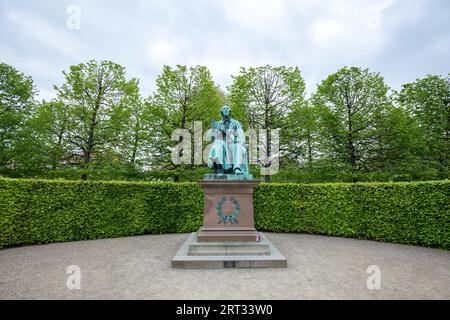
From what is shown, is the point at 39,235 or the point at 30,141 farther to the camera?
the point at 30,141

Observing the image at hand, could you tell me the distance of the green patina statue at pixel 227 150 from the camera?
260 inches

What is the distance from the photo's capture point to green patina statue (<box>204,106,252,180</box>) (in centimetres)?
660

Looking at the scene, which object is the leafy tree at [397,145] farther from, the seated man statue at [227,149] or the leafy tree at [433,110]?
the seated man statue at [227,149]

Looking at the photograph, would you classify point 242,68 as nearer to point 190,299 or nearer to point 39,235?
point 39,235

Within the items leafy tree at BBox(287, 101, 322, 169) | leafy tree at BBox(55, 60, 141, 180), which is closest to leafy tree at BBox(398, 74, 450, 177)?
leafy tree at BBox(287, 101, 322, 169)

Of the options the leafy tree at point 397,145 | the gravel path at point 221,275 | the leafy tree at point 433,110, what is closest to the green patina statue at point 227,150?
the gravel path at point 221,275

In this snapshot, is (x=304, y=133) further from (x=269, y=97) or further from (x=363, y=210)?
(x=363, y=210)

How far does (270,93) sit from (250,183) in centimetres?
1095

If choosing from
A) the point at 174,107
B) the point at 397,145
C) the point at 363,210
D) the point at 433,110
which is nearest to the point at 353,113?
the point at 397,145

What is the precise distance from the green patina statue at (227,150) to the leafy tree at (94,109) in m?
10.5

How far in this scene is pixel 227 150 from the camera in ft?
22.3

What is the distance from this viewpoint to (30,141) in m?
14.5

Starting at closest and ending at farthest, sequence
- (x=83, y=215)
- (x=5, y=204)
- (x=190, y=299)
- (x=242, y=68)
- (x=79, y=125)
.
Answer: (x=190, y=299) < (x=5, y=204) < (x=83, y=215) < (x=79, y=125) < (x=242, y=68)
